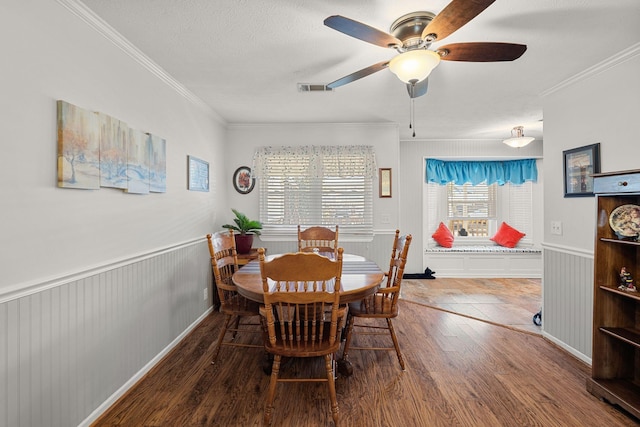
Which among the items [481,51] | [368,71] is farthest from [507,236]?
[368,71]

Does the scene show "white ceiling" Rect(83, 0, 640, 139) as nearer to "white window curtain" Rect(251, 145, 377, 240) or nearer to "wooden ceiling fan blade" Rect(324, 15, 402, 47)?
"wooden ceiling fan blade" Rect(324, 15, 402, 47)

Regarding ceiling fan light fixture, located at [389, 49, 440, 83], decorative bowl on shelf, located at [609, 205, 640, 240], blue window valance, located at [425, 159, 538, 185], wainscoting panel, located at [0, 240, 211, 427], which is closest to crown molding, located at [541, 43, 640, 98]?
decorative bowl on shelf, located at [609, 205, 640, 240]

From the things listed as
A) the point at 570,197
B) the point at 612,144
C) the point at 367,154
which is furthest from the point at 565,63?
the point at 367,154

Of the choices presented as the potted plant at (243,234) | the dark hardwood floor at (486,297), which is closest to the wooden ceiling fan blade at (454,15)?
the potted plant at (243,234)

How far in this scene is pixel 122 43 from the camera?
2113 mm

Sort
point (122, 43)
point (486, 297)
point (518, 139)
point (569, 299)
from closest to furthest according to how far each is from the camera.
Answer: point (122, 43), point (569, 299), point (486, 297), point (518, 139)

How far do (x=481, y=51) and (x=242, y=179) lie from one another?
3.30m

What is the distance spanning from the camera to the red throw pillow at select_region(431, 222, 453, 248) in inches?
226

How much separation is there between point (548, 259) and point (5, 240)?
13.2ft

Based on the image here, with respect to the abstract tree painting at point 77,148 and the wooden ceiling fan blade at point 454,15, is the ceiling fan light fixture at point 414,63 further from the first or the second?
the abstract tree painting at point 77,148

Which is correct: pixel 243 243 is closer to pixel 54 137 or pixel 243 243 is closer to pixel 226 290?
pixel 226 290

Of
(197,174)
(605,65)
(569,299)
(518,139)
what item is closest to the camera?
(605,65)

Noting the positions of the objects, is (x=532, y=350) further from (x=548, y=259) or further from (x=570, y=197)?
(x=570, y=197)

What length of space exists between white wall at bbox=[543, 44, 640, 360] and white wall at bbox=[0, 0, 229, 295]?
11.2 ft
